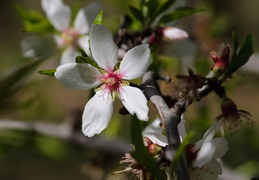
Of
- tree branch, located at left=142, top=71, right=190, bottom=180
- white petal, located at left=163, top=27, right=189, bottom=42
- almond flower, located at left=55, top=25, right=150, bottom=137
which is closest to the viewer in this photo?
tree branch, located at left=142, top=71, right=190, bottom=180

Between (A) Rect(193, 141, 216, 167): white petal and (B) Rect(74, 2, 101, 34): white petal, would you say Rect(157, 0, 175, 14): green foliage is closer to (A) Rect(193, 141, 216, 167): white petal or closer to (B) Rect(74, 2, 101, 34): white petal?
(B) Rect(74, 2, 101, 34): white petal

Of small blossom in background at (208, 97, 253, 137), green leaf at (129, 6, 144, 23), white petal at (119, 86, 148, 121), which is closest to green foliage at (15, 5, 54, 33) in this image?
green leaf at (129, 6, 144, 23)

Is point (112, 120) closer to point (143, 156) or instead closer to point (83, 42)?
point (83, 42)

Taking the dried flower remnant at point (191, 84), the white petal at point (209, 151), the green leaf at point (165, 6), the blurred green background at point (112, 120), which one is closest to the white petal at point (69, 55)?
the blurred green background at point (112, 120)

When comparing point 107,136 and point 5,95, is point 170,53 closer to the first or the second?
point 5,95

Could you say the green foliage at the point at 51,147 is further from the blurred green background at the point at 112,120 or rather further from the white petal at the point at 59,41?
the white petal at the point at 59,41

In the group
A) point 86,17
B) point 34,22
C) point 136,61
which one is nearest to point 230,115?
point 136,61

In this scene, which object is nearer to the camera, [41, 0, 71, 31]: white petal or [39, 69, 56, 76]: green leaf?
[39, 69, 56, 76]: green leaf
